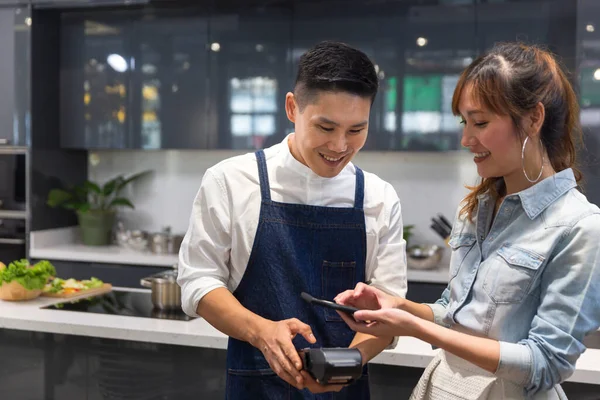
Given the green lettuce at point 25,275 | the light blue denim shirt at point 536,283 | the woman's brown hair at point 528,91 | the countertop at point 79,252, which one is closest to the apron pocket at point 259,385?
the light blue denim shirt at point 536,283

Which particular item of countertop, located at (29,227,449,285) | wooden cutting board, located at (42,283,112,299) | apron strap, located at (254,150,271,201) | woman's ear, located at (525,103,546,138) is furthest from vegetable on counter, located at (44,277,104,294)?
woman's ear, located at (525,103,546,138)

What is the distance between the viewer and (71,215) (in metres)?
5.32

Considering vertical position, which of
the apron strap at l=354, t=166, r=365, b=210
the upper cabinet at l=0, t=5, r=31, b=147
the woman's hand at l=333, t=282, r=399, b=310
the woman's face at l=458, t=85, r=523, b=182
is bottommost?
the woman's hand at l=333, t=282, r=399, b=310

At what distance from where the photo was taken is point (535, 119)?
1419 mm

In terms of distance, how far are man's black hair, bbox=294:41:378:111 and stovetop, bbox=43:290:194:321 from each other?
150 cm

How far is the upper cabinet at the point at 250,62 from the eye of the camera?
4238mm

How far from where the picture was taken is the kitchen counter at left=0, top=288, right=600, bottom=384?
7.74 ft

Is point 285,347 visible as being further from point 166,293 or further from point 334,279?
point 166,293

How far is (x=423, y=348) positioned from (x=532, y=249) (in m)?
1.10

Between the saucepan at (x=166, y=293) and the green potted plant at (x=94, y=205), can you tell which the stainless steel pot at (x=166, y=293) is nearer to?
the saucepan at (x=166, y=293)

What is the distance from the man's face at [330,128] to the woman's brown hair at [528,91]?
220mm

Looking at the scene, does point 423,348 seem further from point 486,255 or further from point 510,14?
point 510,14

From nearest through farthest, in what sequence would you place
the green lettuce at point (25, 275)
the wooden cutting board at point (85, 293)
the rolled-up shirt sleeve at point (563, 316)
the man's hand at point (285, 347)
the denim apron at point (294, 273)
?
the rolled-up shirt sleeve at point (563, 316) < the man's hand at point (285, 347) < the denim apron at point (294, 273) < the green lettuce at point (25, 275) < the wooden cutting board at point (85, 293)

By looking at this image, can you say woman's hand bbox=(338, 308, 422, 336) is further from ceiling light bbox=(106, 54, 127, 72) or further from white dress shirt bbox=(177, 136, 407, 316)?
ceiling light bbox=(106, 54, 127, 72)
